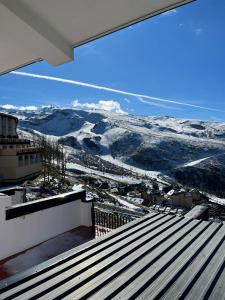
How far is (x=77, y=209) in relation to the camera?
29.9 feet

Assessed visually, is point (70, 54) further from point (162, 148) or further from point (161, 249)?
point (162, 148)

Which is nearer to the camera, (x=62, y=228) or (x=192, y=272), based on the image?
(x=192, y=272)

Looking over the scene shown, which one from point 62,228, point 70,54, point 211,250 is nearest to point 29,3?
point 70,54

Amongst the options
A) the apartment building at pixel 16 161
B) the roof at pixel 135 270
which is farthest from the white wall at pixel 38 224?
the apartment building at pixel 16 161

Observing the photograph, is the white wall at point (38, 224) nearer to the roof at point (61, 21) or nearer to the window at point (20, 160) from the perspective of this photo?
the roof at point (61, 21)

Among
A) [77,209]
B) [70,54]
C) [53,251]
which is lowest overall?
[53,251]

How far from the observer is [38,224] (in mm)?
7711

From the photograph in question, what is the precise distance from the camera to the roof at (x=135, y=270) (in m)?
2.76

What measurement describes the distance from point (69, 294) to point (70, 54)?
Answer: 9.36ft

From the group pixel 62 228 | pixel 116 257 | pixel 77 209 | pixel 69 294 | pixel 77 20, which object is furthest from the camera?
pixel 77 209

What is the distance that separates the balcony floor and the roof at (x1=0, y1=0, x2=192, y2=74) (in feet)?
14.1

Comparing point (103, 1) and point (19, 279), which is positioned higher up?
point (103, 1)

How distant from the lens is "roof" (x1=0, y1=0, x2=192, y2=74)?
312 centimetres

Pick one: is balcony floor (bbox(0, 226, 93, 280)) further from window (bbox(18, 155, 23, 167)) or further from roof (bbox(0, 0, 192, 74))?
window (bbox(18, 155, 23, 167))
